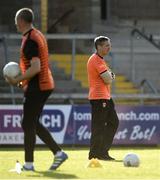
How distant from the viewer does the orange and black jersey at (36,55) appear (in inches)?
429

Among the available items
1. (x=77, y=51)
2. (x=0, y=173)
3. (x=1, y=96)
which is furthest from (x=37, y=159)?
(x=77, y=51)

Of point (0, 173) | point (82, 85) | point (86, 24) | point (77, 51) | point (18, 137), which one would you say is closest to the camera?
point (0, 173)

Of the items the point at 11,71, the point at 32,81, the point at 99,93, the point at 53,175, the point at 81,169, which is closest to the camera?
the point at 53,175

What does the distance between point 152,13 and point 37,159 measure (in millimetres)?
15230

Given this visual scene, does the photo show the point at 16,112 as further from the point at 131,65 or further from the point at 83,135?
the point at 131,65

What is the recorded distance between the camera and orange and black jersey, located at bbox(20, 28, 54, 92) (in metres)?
10.9

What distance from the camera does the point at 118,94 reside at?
21.4 meters

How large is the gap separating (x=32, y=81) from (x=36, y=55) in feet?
1.17

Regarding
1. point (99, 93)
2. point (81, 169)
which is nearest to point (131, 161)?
point (81, 169)

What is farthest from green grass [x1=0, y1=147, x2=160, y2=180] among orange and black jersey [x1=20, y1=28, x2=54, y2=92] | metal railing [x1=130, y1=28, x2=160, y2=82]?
metal railing [x1=130, y1=28, x2=160, y2=82]

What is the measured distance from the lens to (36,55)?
1088cm

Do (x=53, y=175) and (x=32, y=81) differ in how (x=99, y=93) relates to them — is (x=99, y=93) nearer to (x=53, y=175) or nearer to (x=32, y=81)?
(x=32, y=81)

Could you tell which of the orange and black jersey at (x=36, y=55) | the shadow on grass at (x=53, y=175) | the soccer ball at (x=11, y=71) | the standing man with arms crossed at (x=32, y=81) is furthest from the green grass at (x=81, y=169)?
the soccer ball at (x=11, y=71)

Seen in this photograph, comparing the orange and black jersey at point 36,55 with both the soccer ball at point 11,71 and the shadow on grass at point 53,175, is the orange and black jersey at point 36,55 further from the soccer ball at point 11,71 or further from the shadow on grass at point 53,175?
the shadow on grass at point 53,175
